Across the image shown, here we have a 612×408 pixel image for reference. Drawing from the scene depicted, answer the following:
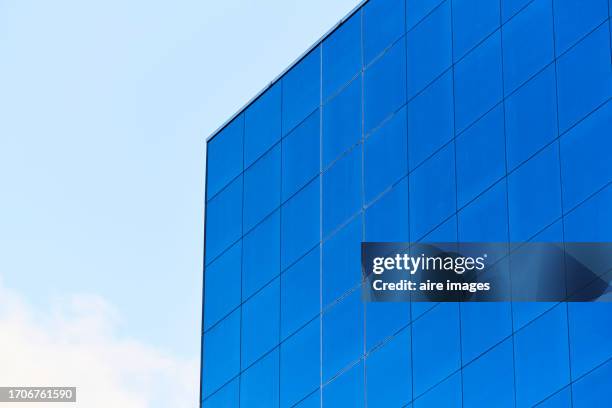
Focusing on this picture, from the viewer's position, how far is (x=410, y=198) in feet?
161

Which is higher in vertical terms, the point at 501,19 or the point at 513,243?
the point at 501,19

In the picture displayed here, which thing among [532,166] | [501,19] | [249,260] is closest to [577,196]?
[532,166]

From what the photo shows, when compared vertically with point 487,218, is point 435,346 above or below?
below

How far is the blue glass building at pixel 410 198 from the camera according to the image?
43312 mm

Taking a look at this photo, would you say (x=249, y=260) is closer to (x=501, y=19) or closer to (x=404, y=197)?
(x=404, y=197)

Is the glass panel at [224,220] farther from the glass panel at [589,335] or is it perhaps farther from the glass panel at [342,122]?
the glass panel at [589,335]

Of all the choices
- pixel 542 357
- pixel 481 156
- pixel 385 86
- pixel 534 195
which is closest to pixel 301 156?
pixel 385 86

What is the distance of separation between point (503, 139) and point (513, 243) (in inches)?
120

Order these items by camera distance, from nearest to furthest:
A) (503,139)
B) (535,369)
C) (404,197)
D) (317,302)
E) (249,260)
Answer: (535,369) → (503,139) → (404,197) → (317,302) → (249,260)

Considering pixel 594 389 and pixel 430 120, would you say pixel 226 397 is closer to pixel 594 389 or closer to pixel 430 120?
pixel 430 120

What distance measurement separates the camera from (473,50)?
4803 centimetres

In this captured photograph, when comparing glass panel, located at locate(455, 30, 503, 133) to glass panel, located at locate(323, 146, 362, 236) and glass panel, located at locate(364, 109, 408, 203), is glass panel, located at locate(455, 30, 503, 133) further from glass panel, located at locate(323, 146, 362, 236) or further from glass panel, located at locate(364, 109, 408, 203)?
glass panel, located at locate(323, 146, 362, 236)

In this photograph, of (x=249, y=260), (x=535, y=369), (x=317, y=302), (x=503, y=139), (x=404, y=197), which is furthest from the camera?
(x=249, y=260)

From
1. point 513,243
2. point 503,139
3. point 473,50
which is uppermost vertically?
point 473,50
